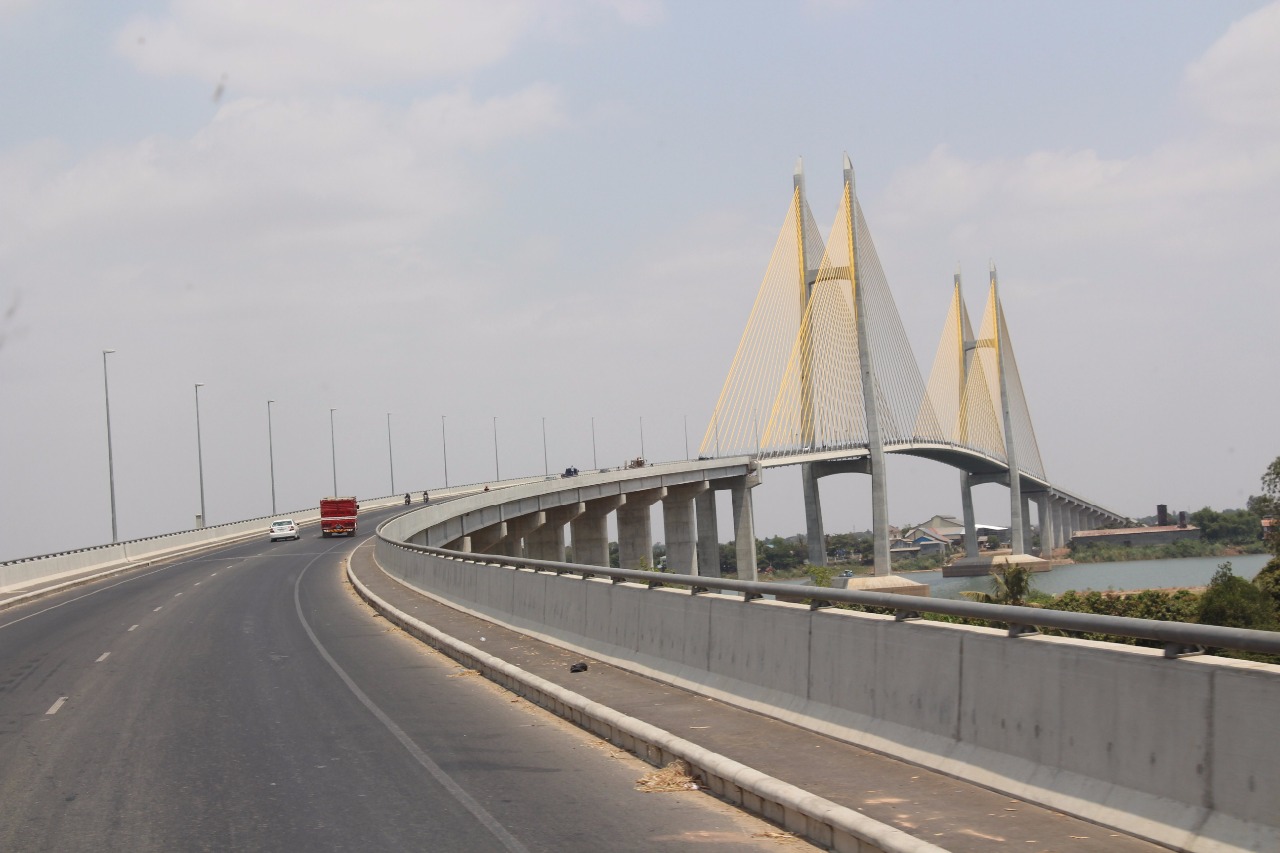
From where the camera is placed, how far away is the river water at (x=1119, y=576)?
281 ft

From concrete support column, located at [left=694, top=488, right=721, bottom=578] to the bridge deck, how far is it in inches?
3099

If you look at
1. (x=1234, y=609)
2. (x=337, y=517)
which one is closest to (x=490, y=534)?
(x=337, y=517)

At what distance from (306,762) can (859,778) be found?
4854 millimetres

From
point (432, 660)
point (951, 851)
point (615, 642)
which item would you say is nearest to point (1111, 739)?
point (951, 851)

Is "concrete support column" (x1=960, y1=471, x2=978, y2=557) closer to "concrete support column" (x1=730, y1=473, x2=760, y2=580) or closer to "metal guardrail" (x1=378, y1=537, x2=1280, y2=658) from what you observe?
"concrete support column" (x1=730, y1=473, x2=760, y2=580)

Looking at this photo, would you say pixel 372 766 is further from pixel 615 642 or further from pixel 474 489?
pixel 474 489

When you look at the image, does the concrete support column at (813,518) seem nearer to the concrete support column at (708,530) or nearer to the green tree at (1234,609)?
the concrete support column at (708,530)

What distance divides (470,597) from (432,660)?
275 inches

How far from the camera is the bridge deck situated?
6.98 metres

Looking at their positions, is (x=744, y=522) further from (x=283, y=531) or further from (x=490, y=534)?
(x=283, y=531)

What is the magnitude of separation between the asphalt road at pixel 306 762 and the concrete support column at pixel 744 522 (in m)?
63.9

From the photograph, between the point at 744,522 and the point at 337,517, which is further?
the point at 744,522

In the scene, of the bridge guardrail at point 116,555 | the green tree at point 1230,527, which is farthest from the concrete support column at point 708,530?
the green tree at point 1230,527

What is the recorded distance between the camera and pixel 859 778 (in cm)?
870
